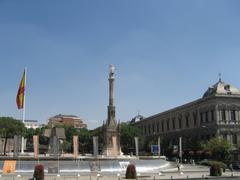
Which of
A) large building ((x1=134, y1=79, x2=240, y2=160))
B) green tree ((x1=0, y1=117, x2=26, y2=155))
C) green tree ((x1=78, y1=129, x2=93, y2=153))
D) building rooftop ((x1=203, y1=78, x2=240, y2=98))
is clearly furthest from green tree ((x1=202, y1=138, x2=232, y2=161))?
green tree ((x1=78, y1=129, x2=93, y2=153))

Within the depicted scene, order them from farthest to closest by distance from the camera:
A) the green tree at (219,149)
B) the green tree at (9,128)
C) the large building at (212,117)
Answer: the green tree at (9,128)
the large building at (212,117)
the green tree at (219,149)

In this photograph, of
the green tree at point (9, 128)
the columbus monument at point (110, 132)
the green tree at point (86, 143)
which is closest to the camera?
the columbus monument at point (110, 132)

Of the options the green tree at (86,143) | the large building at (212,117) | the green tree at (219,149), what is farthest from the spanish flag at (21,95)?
the green tree at (86,143)

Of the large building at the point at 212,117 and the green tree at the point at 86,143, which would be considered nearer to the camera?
the large building at the point at 212,117

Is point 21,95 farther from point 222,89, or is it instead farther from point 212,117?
point 222,89

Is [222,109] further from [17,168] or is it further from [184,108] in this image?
[17,168]

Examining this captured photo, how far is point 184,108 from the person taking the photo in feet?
377

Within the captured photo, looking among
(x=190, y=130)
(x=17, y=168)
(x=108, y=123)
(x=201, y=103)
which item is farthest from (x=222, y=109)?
(x=17, y=168)

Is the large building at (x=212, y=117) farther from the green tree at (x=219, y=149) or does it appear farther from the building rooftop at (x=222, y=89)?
the green tree at (x=219, y=149)

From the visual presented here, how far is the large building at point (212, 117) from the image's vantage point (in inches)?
3757

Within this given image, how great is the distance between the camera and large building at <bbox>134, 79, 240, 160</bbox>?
9544cm

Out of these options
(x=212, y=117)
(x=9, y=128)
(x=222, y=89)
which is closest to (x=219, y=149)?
(x=212, y=117)

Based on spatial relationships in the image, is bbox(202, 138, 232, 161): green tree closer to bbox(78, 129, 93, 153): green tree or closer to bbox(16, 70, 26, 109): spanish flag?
bbox(16, 70, 26, 109): spanish flag

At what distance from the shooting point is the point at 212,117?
320ft
